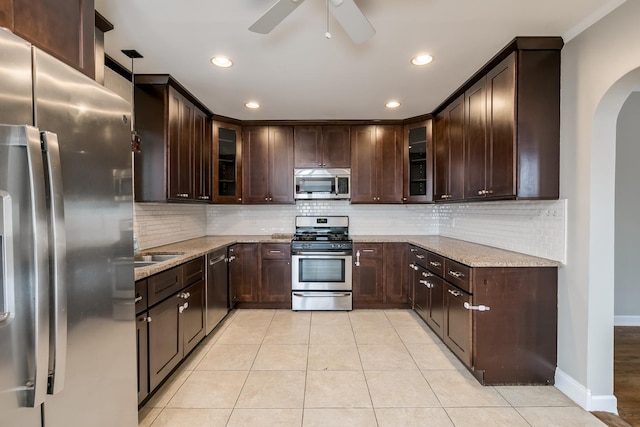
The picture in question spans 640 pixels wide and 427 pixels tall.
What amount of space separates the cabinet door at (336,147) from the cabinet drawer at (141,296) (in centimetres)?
271

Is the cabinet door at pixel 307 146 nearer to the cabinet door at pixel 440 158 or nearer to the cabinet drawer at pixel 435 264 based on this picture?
the cabinet door at pixel 440 158

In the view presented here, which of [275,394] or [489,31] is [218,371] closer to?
[275,394]

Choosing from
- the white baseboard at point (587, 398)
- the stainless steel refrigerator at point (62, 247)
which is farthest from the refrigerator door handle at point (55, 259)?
the white baseboard at point (587, 398)

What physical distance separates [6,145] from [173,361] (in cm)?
198

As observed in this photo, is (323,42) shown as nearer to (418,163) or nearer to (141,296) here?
(141,296)

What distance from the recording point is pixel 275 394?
216 centimetres

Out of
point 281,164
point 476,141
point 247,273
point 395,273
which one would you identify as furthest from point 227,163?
point 476,141

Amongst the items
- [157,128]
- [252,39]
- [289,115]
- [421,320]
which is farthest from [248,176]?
[421,320]

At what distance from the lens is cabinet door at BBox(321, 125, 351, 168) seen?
4.11 m

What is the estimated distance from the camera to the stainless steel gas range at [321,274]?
3861 mm

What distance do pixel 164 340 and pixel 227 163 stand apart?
2425 mm

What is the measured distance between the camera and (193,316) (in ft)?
8.78

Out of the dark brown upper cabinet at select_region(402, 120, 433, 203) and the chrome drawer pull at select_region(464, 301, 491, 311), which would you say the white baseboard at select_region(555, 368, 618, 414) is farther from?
the dark brown upper cabinet at select_region(402, 120, 433, 203)

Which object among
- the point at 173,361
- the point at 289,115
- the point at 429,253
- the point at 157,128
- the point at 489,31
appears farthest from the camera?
the point at 289,115
